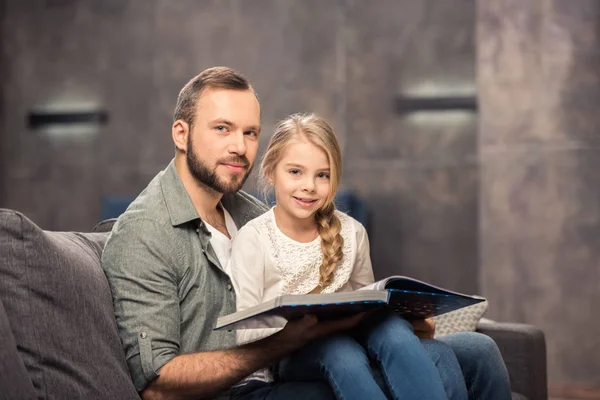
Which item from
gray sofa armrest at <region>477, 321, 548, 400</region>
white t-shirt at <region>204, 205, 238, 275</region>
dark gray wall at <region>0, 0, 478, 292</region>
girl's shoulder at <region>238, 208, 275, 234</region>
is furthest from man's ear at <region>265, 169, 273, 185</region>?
dark gray wall at <region>0, 0, 478, 292</region>

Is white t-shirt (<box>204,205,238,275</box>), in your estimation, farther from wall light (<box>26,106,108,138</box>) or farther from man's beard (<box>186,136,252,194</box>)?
wall light (<box>26,106,108,138</box>)

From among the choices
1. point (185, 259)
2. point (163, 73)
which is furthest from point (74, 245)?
point (163, 73)

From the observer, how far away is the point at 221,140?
2.40 m

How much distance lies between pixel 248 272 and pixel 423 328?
1.50 feet

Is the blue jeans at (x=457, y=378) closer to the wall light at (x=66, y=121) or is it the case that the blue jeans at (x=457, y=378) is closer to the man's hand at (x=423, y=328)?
the man's hand at (x=423, y=328)

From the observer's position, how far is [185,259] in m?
2.27

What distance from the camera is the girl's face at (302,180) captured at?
2.40 meters

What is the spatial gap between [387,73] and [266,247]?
3210 millimetres

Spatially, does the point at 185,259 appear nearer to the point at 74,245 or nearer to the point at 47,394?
the point at 74,245

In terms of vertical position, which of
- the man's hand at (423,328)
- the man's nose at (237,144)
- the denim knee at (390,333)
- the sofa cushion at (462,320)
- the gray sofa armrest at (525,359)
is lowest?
the gray sofa armrest at (525,359)

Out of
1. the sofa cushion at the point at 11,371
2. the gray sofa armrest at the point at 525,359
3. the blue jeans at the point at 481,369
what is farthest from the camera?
the gray sofa armrest at the point at 525,359

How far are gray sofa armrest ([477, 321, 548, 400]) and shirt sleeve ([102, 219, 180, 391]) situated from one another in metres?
1.09

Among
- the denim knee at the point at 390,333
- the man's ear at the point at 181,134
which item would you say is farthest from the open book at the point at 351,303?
the man's ear at the point at 181,134

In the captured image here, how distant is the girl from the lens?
2070 mm
